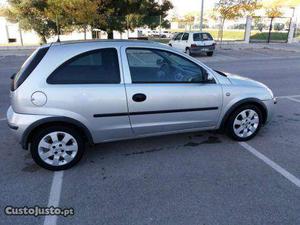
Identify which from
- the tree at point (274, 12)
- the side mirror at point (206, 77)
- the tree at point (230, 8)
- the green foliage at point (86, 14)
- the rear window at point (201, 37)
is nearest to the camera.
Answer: the side mirror at point (206, 77)

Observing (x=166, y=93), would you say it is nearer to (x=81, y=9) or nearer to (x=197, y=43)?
(x=197, y=43)

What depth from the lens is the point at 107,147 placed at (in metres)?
4.19

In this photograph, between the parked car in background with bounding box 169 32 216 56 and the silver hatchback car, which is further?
the parked car in background with bounding box 169 32 216 56

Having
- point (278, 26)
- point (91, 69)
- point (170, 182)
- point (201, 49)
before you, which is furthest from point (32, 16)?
point (278, 26)

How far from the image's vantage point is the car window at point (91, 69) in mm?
3299

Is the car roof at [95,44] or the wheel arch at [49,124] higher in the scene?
the car roof at [95,44]

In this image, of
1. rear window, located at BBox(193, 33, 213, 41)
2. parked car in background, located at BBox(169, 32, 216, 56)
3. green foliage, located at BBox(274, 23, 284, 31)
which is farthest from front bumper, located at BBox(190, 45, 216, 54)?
green foliage, located at BBox(274, 23, 284, 31)

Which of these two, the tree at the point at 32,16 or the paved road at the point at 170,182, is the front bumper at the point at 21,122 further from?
the tree at the point at 32,16

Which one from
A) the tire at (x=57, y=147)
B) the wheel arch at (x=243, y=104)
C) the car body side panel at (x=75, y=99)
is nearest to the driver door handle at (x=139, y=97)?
the car body side panel at (x=75, y=99)

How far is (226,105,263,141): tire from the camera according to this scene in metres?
4.18

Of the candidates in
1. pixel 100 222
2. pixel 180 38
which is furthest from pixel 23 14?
pixel 100 222

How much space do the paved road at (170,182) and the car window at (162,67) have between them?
1.07 meters

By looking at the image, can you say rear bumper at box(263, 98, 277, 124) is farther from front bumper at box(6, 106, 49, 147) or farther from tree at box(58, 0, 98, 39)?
tree at box(58, 0, 98, 39)

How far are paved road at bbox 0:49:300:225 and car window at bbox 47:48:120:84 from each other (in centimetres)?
114
